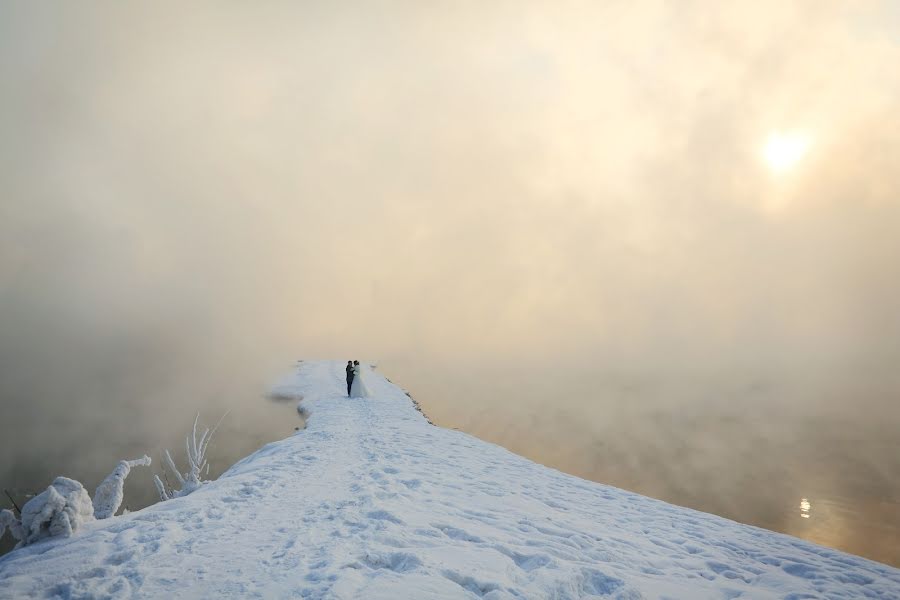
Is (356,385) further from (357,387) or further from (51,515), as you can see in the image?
(51,515)

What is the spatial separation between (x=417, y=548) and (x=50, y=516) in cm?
562

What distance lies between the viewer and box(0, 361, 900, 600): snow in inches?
202

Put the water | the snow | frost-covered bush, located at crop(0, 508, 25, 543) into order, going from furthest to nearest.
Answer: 1. the water
2. frost-covered bush, located at crop(0, 508, 25, 543)
3. the snow

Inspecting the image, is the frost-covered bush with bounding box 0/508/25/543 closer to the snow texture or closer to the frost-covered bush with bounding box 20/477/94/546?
the frost-covered bush with bounding box 20/477/94/546

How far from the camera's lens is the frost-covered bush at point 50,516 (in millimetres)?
5879

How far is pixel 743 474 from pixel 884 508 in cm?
461

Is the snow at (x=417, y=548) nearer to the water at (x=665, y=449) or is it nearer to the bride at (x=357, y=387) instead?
the water at (x=665, y=449)

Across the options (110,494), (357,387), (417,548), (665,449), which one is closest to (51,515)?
(110,494)

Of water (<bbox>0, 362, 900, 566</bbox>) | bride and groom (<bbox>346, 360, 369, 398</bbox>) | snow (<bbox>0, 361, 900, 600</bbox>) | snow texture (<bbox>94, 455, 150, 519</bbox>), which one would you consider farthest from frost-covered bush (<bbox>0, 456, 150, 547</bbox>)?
bride and groom (<bbox>346, 360, 369, 398</bbox>)

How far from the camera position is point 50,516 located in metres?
5.92

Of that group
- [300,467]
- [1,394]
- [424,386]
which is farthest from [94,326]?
[300,467]

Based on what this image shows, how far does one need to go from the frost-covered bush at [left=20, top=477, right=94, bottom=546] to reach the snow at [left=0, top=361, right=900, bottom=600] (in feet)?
0.57

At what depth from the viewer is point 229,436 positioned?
62.8 feet

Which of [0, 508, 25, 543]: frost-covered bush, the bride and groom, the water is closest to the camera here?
[0, 508, 25, 543]: frost-covered bush
